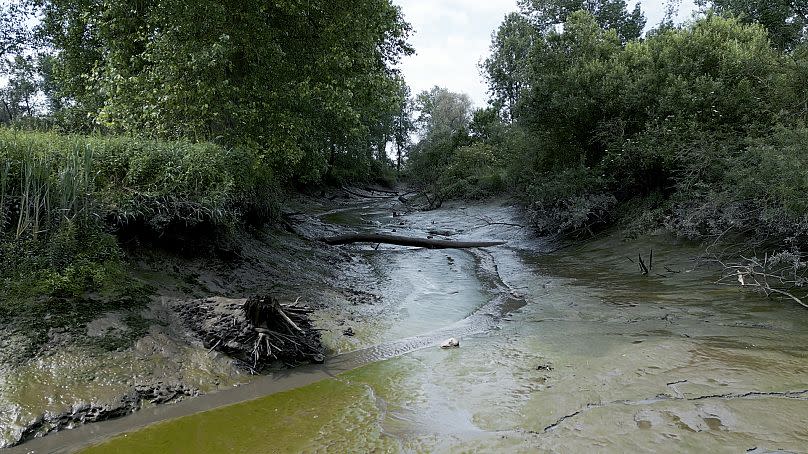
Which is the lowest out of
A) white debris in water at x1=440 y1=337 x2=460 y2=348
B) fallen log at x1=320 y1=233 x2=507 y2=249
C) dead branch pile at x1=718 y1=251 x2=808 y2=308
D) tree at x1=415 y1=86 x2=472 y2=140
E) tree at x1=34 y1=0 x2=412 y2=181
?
white debris in water at x1=440 y1=337 x2=460 y2=348

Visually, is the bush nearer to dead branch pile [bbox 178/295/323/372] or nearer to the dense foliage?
the dense foliage

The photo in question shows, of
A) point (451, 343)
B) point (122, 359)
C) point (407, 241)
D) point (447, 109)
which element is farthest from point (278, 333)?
point (447, 109)

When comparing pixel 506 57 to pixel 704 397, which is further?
pixel 506 57

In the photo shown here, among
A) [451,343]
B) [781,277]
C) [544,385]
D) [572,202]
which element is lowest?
[451,343]

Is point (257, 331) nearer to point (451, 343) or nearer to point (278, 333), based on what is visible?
point (278, 333)

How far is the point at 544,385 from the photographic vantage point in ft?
14.9

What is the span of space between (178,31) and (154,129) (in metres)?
1.93

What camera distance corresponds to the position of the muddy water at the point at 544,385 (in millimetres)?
3523

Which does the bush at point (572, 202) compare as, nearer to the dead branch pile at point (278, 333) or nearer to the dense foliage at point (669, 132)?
the dense foliage at point (669, 132)

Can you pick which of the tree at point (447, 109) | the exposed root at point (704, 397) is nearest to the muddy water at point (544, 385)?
the exposed root at point (704, 397)

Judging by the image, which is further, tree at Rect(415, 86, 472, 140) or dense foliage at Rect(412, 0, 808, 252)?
tree at Rect(415, 86, 472, 140)

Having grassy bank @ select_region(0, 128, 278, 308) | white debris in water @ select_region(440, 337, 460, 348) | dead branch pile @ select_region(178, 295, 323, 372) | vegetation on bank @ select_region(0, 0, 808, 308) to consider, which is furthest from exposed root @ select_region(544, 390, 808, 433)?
grassy bank @ select_region(0, 128, 278, 308)

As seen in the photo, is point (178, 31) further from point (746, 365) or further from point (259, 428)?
point (746, 365)

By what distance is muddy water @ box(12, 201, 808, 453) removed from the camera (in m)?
3.52
